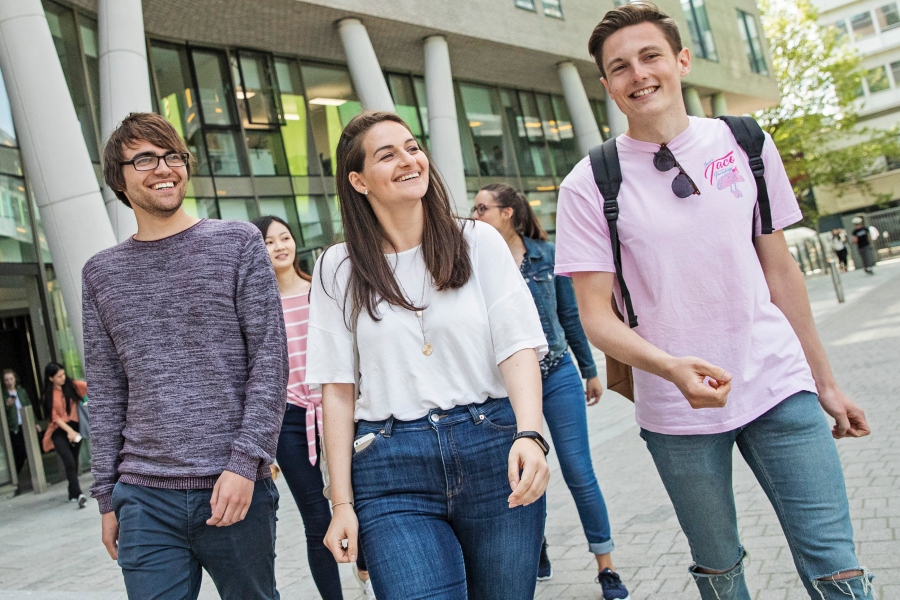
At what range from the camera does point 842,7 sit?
58.8 m

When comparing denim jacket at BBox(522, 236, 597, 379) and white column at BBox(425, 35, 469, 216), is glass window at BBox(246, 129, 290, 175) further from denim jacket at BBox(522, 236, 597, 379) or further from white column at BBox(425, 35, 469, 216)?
denim jacket at BBox(522, 236, 597, 379)

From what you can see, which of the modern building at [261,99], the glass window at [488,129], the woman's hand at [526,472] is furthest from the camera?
the glass window at [488,129]

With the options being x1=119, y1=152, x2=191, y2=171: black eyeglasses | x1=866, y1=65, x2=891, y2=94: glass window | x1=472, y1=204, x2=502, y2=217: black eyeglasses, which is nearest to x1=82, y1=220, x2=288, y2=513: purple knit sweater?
x1=119, y1=152, x2=191, y2=171: black eyeglasses

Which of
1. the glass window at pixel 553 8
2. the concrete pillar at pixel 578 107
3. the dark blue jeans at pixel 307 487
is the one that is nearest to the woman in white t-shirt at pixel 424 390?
the dark blue jeans at pixel 307 487

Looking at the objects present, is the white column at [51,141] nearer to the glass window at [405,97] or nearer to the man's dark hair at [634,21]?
the man's dark hair at [634,21]

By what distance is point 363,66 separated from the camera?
1934 cm

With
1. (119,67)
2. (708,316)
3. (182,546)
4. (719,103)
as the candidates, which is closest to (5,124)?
(119,67)

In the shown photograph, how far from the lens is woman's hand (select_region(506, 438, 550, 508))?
2.36 metres

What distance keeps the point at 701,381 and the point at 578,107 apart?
2457cm

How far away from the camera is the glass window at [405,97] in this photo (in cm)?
2466

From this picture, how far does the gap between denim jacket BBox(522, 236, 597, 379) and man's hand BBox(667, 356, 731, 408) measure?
7.65ft

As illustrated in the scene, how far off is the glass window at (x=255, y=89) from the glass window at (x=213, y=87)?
12.0 inches

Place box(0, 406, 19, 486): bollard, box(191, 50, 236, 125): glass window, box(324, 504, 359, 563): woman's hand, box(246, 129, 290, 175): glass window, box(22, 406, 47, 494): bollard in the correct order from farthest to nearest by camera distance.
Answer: box(246, 129, 290, 175): glass window → box(191, 50, 236, 125): glass window → box(0, 406, 19, 486): bollard → box(22, 406, 47, 494): bollard → box(324, 504, 359, 563): woman's hand

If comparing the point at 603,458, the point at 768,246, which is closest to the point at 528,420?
the point at 768,246
